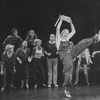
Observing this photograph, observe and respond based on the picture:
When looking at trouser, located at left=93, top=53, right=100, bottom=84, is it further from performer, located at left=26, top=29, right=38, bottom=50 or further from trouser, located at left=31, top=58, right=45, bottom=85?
performer, located at left=26, top=29, right=38, bottom=50

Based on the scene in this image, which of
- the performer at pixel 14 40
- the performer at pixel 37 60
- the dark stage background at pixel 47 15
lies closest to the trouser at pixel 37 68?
the performer at pixel 37 60

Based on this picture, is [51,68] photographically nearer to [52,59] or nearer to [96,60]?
[52,59]

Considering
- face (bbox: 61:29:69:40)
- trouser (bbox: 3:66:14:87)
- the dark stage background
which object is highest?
the dark stage background

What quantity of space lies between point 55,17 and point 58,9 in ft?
0.95

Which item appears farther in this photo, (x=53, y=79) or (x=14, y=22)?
(x=14, y=22)

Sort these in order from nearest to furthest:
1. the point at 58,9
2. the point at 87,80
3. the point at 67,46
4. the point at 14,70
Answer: the point at 67,46
the point at 14,70
the point at 87,80
the point at 58,9

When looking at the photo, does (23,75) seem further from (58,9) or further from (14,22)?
(58,9)

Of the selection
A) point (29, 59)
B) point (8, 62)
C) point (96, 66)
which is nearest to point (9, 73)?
point (8, 62)

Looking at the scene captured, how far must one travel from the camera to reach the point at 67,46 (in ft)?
20.1

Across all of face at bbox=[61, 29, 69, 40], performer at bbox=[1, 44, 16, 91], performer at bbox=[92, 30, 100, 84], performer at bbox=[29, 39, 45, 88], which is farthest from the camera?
performer at bbox=[92, 30, 100, 84]

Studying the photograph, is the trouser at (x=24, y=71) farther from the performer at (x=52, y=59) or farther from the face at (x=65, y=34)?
the face at (x=65, y=34)

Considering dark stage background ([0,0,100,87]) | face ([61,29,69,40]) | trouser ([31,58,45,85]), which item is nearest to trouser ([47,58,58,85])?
trouser ([31,58,45,85])

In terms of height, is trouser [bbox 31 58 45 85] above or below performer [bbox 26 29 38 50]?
below

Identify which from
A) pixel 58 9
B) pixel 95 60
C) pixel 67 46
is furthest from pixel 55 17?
pixel 67 46
